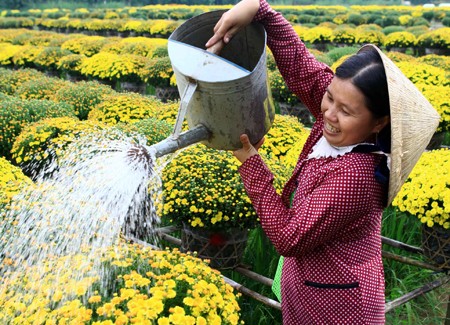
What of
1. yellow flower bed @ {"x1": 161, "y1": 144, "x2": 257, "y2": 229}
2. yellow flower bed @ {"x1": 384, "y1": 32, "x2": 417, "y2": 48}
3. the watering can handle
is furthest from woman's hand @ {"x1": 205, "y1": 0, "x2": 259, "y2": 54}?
yellow flower bed @ {"x1": 384, "y1": 32, "x2": 417, "y2": 48}

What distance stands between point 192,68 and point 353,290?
2.48 feet

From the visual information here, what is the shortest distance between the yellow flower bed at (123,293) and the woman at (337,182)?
27 cm

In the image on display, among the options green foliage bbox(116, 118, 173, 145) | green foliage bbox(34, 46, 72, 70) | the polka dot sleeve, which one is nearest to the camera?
the polka dot sleeve

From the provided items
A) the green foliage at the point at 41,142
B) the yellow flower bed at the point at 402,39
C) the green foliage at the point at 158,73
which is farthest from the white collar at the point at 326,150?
the yellow flower bed at the point at 402,39

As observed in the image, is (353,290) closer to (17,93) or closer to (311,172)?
(311,172)

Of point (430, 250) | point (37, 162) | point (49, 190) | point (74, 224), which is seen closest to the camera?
point (74, 224)

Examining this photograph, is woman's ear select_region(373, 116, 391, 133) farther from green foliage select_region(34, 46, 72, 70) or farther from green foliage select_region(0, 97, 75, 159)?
green foliage select_region(34, 46, 72, 70)

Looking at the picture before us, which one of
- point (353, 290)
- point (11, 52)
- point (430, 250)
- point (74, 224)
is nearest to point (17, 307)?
point (74, 224)

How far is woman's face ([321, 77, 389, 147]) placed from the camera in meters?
1.31

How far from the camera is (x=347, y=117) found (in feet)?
4.34

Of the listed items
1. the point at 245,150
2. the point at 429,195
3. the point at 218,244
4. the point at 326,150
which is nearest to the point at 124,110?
the point at 218,244

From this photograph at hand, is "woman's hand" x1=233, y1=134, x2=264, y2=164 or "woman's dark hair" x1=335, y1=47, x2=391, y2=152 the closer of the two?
"woman's dark hair" x1=335, y1=47, x2=391, y2=152

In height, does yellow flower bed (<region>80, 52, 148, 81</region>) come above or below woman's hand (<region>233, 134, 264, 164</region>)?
below

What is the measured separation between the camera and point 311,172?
147 cm
